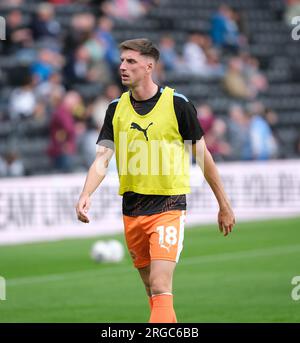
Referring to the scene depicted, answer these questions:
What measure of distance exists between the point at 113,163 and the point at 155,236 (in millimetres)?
11429

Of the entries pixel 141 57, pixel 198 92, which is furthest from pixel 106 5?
pixel 141 57

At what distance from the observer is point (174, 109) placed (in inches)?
378

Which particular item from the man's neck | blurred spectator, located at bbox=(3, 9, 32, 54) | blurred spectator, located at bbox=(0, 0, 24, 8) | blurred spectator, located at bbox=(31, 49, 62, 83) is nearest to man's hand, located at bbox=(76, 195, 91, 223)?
the man's neck

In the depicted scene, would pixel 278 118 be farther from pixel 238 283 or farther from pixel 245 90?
pixel 238 283

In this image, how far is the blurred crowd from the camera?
21.6m

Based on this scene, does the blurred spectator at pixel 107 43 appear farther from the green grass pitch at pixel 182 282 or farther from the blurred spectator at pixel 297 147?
the blurred spectator at pixel 297 147

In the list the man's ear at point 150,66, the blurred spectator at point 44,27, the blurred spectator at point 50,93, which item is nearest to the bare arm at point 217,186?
the man's ear at point 150,66

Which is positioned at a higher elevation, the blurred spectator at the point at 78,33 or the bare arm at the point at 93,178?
the blurred spectator at the point at 78,33

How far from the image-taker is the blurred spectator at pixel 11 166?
20.2m

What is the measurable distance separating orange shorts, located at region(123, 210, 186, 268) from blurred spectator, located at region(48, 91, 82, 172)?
1166cm

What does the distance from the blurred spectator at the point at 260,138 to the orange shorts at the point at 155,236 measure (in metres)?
15.5

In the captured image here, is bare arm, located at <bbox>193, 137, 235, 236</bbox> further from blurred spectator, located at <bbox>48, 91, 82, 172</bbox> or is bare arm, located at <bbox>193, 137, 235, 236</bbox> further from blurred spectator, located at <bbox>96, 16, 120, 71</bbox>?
blurred spectator, located at <bbox>96, 16, 120, 71</bbox>

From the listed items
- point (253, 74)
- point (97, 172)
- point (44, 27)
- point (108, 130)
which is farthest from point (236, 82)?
point (97, 172)

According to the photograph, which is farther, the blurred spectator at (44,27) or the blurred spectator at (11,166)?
the blurred spectator at (44,27)
